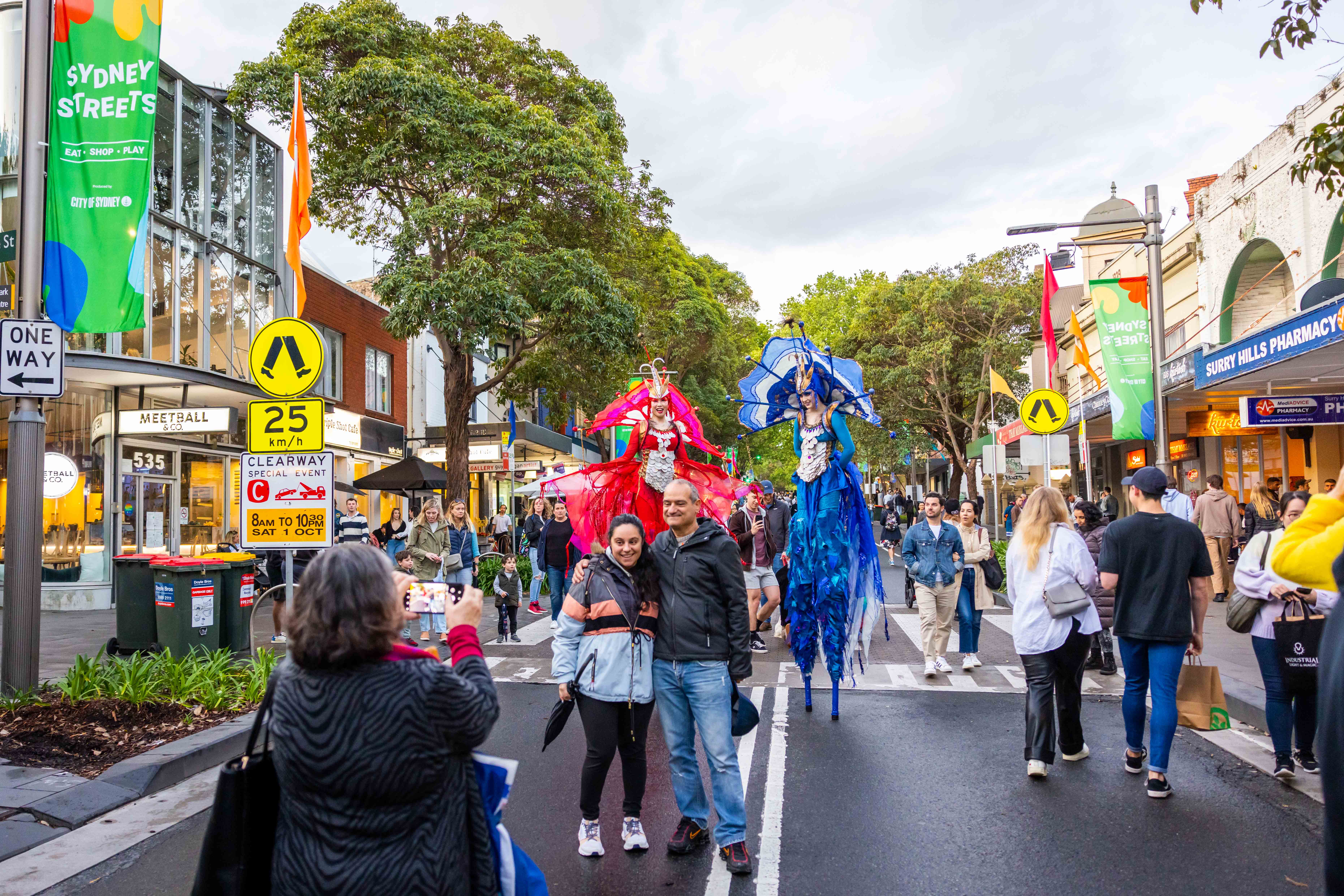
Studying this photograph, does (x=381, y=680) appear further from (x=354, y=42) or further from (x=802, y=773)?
(x=354, y=42)

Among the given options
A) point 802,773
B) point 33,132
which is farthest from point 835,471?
point 33,132

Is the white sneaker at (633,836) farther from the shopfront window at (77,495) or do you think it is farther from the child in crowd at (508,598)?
the shopfront window at (77,495)

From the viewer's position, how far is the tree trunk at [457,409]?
59.5 ft

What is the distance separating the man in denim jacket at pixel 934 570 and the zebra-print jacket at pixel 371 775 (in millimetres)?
7005

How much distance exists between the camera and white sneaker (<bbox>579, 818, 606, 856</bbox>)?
4547 mm

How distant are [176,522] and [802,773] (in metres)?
16.0

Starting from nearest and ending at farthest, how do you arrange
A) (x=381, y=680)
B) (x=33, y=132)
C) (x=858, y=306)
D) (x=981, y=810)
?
(x=381, y=680) < (x=981, y=810) < (x=33, y=132) < (x=858, y=306)

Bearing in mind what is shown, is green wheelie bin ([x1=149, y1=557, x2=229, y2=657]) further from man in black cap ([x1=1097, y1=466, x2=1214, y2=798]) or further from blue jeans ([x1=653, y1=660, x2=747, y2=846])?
man in black cap ([x1=1097, y1=466, x2=1214, y2=798])

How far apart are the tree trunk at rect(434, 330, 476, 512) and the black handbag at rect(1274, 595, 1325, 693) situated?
1445 centimetres

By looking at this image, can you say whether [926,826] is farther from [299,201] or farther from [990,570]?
[299,201]

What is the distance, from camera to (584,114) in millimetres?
19281

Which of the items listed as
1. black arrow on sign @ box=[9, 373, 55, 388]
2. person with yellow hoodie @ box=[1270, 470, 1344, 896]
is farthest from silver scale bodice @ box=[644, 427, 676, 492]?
person with yellow hoodie @ box=[1270, 470, 1344, 896]

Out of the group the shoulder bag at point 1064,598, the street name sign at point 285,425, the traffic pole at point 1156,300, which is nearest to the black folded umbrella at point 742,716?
the shoulder bag at point 1064,598

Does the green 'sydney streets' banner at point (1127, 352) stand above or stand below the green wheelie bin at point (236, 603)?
above
